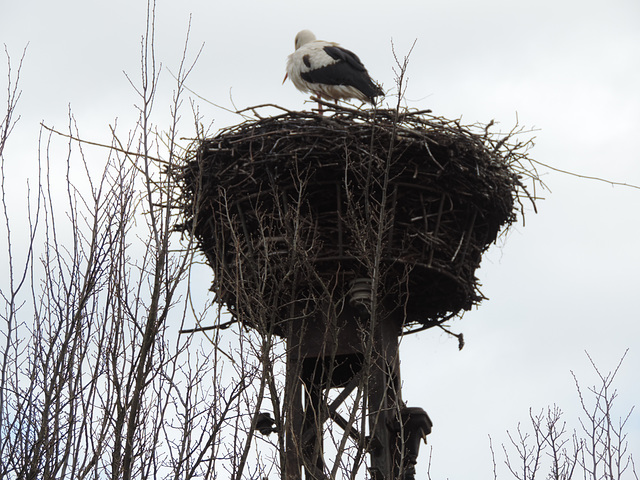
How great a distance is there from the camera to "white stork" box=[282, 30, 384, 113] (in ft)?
30.5

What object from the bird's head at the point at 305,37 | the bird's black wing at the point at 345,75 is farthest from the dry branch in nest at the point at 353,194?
the bird's head at the point at 305,37

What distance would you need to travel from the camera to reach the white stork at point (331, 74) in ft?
30.5

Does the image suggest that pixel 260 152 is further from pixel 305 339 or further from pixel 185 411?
pixel 185 411

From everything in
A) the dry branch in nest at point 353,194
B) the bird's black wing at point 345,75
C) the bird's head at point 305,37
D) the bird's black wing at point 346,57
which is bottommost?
the dry branch in nest at point 353,194

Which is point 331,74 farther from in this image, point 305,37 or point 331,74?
point 305,37

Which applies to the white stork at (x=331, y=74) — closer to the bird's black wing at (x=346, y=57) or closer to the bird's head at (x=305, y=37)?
the bird's black wing at (x=346, y=57)

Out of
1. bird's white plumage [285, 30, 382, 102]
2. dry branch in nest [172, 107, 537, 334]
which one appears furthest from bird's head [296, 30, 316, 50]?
dry branch in nest [172, 107, 537, 334]

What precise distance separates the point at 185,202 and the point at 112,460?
3175mm

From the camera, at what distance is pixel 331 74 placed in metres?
9.31

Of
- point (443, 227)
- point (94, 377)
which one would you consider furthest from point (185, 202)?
point (94, 377)

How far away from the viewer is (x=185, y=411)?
207 inches

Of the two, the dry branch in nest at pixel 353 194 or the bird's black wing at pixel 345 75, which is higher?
the bird's black wing at pixel 345 75

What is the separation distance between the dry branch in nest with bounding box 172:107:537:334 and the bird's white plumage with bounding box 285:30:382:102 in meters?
1.83

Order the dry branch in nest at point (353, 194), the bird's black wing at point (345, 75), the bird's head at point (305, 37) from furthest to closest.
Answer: the bird's head at point (305, 37)
the bird's black wing at point (345, 75)
the dry branch in nest at point (353, 194)
